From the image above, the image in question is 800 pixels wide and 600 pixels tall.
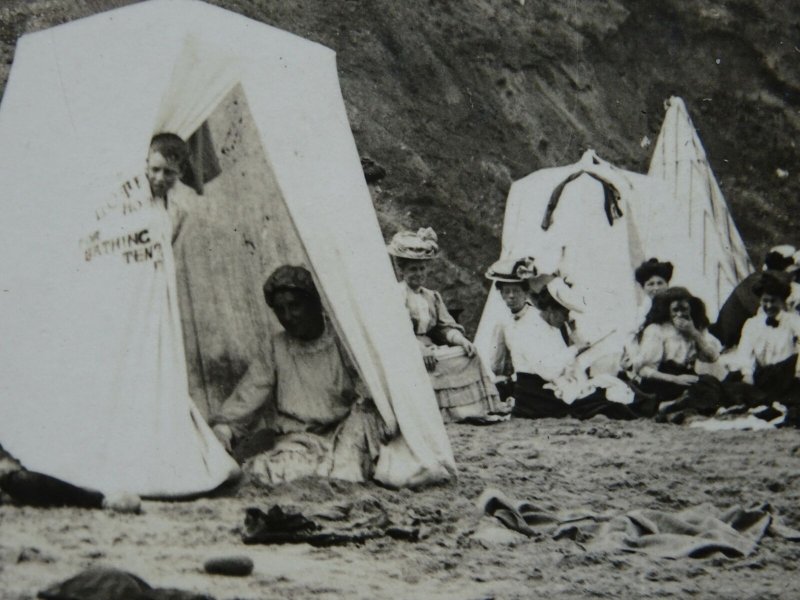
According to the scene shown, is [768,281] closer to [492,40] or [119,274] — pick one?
[492,40]

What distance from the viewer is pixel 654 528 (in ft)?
17.6

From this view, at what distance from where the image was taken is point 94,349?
5289 mm

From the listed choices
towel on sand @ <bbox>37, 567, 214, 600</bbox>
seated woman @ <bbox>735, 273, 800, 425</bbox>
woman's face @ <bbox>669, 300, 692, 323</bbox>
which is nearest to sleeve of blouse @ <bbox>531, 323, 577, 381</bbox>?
woman's face @ <bbox>669, 300, 692, 323</bbox>

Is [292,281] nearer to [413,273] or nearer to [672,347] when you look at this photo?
[413,273]

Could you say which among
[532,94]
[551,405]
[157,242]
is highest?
[532,94]

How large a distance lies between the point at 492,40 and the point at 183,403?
522 centimetres

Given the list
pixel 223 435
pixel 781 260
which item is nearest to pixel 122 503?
pixel 223 435

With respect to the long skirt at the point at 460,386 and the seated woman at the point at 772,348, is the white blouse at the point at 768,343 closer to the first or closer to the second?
the seated woman at the point at 772,348

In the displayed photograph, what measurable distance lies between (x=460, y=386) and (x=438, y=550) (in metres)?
2.70

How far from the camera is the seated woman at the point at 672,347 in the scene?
311 inches

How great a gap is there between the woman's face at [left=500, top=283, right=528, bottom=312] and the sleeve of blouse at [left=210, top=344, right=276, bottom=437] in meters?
2.80

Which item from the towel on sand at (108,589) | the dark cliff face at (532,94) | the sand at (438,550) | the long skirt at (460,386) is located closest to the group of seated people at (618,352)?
the long skirt at (460,386)

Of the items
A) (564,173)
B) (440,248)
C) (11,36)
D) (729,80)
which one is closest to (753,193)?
(729,80)

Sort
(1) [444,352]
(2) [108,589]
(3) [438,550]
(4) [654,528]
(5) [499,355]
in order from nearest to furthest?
(2) [108,589], (3) [438,550], (4) [654,528], (1) [444,352], (5) [499,355]
